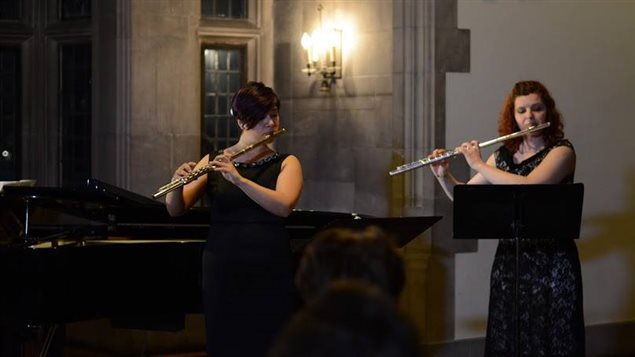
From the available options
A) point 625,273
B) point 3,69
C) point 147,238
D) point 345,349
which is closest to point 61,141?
point 3,69

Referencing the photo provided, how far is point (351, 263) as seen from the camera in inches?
85.0

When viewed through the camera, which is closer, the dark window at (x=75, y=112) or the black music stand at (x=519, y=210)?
the black music stand at (x=519, y=210)

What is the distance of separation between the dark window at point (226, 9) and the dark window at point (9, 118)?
4.55 feet

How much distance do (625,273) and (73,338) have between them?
11.2ft

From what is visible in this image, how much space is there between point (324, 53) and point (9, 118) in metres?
2.42

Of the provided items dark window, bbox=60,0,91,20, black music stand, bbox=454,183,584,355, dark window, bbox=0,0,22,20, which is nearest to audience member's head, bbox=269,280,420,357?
black music stand, bbox=454,183,584,355

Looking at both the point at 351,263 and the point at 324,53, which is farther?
the point at 324,53

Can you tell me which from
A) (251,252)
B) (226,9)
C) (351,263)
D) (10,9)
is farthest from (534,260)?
(10,9)

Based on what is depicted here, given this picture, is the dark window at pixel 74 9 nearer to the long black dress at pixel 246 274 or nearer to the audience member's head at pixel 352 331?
the long black dress at pixel 246 274

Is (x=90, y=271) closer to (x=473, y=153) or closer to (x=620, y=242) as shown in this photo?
(x=473, y=153)

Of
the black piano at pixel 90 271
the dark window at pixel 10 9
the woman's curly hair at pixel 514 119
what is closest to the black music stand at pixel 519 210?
the woman's curly hair at pixel 514 119

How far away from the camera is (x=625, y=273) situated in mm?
7863

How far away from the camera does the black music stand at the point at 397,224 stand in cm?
507

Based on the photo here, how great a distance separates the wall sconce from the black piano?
5.94 feet
